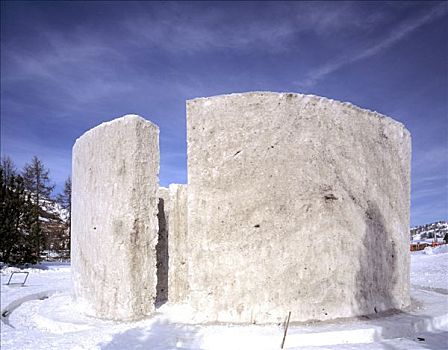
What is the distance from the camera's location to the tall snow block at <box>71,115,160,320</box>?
672cm

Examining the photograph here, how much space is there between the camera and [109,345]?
5.22 meters

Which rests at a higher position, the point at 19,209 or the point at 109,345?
the point at 19,209

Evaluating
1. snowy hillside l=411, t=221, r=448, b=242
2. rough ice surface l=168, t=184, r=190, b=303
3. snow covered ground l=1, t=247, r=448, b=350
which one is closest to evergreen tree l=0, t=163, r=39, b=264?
snow covered ground l=1, t=247, r=448, b=350

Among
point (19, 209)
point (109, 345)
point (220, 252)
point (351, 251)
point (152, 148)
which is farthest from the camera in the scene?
point (19, 209)

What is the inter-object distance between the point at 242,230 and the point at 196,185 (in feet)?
3.35

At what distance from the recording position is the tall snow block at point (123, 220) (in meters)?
6.72

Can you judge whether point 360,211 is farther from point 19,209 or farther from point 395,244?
point 19,209

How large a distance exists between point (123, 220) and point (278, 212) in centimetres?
263

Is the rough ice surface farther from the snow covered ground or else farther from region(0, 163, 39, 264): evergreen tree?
region(0, 163, 39, 264): evergreen tree

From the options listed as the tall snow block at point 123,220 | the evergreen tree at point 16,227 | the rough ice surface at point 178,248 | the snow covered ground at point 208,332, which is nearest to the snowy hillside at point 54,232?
the evergreen tree at point 16,227

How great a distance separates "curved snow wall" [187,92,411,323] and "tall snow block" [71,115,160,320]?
99 cm

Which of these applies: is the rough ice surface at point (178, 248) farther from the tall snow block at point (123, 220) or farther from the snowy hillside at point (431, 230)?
the snowy hillside at point (431, 230)

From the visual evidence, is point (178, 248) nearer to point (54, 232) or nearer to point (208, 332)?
point (208, 332)

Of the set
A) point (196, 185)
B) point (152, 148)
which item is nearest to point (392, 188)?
point (196, 185)
